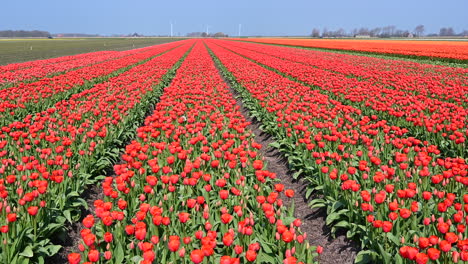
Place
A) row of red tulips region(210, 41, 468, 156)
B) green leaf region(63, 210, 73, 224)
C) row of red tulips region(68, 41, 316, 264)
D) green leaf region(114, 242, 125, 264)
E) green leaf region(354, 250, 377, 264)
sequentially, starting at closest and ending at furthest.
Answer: row of red tulips region(68, 41, 316, 264) → green leaf region(114, 242, 125, 264) → green leaf region(354, 250, 377, 264) → green leaf region(63, 210, 73, 224) → row of red tulips region(210, 41, 468, 156)

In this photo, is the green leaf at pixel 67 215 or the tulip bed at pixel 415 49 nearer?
the green leaf at pixel 67 215

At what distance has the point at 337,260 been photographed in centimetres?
434

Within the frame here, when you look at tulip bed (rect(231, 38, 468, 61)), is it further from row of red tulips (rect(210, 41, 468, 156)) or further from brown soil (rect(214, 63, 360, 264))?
brown soil (rect(214, 63, 360, 264))

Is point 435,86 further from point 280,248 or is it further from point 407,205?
point 280,248

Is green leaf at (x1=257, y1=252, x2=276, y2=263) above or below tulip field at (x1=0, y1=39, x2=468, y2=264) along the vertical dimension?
below

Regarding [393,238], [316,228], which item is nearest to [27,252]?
Result: [316,228]

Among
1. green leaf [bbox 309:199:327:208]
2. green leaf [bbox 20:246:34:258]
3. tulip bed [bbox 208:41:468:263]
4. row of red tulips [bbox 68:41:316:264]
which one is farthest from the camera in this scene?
green leaf [bbox 309:199:327:208]

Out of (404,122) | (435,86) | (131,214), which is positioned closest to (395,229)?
(131,214)

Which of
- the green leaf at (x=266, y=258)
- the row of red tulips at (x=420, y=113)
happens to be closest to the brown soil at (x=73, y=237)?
the green leaf at (x=266, y=258)

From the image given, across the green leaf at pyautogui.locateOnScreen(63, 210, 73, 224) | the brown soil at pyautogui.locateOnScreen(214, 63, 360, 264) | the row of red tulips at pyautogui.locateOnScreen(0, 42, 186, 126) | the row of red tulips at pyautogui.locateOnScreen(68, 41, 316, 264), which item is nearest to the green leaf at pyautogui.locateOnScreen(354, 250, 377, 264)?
the brown soil at pyautogui.locateOnScreen(214, 63, 360, 264)

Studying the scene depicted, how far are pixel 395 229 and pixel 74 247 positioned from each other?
430cm

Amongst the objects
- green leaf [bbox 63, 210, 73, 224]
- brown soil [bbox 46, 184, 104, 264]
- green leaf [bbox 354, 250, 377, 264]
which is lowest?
brown soil [bbox 46, 184, 104, 264]

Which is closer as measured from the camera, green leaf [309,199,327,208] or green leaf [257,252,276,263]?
green leaf [257,252,276,263]

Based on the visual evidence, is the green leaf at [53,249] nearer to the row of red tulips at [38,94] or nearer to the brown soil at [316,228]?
the brown soil at [316,228]
